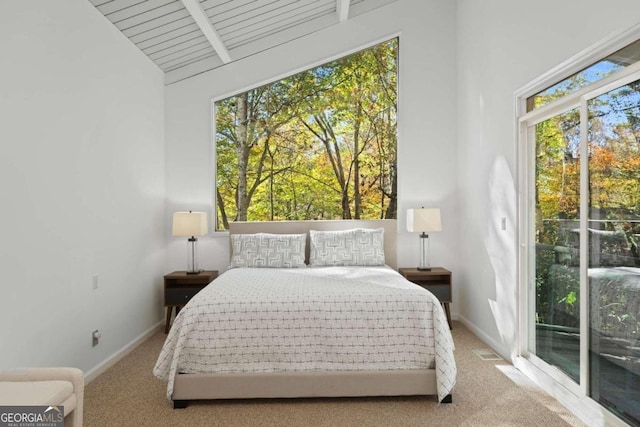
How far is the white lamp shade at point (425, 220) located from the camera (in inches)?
187

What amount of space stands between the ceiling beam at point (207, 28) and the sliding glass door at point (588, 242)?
279cm

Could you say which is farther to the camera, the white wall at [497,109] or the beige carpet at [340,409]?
the white wall at [497,109]

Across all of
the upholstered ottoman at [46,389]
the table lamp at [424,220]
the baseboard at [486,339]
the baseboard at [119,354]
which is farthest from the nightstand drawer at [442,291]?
the upholstered ottoman at [46,389]

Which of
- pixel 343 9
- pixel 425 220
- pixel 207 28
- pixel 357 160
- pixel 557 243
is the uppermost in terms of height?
pixel 343 9

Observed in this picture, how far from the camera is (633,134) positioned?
7.66 ft

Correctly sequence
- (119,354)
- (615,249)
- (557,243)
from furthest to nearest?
(119,354), (557,243), (615,249)

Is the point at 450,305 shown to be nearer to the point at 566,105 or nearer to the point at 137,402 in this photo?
the point at 566,105

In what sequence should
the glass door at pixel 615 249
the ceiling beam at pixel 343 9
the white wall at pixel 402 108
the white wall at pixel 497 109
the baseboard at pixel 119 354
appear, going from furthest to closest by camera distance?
the white wall at pixel 402 108
the ceiling beam at pixel 343 9
the baseboard at pixel 119 354
the white wall at pixel 497 109
the glass door at pixel 615 249

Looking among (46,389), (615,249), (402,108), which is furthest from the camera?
(402,108)

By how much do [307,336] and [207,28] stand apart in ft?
9.68

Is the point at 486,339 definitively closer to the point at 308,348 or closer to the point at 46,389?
the point at 308,348

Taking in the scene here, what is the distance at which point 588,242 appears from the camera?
2.69m

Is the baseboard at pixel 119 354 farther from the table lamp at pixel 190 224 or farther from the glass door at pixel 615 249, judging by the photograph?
the glass door at pixel 615 249

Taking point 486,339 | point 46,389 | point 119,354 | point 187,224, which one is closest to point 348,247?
point 486,339
